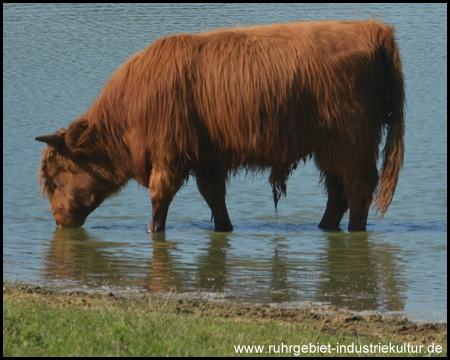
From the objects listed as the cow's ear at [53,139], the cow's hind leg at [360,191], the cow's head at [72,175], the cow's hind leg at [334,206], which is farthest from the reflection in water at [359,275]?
the cow's ear at [53,139]

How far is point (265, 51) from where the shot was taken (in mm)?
8797

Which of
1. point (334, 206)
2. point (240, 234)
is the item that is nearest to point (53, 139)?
point (240, 234)

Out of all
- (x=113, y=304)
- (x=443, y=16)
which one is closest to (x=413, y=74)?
(x=443, y=16)

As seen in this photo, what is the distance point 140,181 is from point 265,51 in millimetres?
1767

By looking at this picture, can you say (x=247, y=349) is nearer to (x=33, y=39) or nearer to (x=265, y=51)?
(x=265, y=51)

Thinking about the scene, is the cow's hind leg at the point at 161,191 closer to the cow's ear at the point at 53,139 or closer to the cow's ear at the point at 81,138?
the cow's ear at the point at 81,138

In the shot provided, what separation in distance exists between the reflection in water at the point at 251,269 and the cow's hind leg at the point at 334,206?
1.30ft

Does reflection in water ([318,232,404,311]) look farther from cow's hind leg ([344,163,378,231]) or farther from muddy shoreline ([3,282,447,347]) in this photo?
muddy shoreline ([3,282,447,347])

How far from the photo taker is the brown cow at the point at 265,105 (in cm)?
871

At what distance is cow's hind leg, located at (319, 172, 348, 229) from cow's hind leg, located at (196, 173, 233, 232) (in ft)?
3.19

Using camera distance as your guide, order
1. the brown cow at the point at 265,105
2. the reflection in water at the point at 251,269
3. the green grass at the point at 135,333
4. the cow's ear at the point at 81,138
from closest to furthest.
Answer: the green grass at the point at 135,333, the reflection in water at the point at 251,269, the brown cow at the point at 265,105, the cow's ear at the point at 81,138

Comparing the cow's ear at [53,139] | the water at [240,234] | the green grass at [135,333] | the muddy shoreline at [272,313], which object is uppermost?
the green grass at [135,333]

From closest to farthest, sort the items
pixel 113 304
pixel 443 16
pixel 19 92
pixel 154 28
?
pixel 113 304, pixel 19 92, pixel 154 28, pixel 443 16

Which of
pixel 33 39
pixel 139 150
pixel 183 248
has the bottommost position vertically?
pixel 33 39
